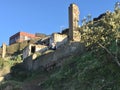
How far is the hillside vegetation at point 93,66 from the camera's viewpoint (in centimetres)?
2294

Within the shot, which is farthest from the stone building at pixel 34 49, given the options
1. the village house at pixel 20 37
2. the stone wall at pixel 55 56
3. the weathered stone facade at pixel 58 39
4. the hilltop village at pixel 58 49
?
the village house at pixel 20 37

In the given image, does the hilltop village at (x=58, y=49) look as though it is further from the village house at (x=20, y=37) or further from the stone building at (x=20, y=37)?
the stone building at (x=20, y=37)

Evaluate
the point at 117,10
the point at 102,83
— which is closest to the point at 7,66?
the point at 102,83

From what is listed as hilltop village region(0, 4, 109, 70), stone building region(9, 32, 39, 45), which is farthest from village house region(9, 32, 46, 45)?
hilltop village region(0, 4, 109, 70)

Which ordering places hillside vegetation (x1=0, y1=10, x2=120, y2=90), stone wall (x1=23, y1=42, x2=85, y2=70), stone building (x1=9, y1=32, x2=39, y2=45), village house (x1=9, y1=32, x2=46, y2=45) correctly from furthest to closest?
stone building (x1=9, y1=32, x2=39, y2=45) < village house (x1=9, y1=32, x2=46, y2=45) < stone wall (x1=23, y1=42, x2=85, y2=70) < hillside vegetation (x1=0, y1=10, x2=120, y2=90)

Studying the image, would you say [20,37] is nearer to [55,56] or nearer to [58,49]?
[55,56]

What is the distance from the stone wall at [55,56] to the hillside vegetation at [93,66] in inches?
45.7

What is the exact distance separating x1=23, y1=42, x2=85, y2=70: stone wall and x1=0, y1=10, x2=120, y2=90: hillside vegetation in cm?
116

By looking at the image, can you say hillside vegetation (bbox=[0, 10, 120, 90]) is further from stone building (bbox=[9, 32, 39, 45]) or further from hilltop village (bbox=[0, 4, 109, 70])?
stone building (bbox=[9, 32, 39, 45])

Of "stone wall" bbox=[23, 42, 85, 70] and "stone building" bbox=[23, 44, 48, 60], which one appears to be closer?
"stone wall" bbox=[23, 42, 85, 70]

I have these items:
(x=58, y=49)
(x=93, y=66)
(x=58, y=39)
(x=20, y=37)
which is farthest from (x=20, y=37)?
(x=93, y=66)

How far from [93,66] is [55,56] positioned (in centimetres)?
1130

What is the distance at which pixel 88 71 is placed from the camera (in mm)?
28906

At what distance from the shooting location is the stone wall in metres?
37.0
